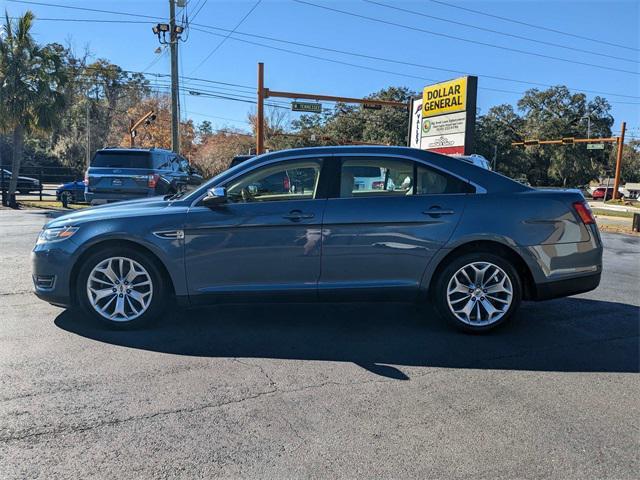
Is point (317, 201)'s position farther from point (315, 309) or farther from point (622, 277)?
point (622, 277)

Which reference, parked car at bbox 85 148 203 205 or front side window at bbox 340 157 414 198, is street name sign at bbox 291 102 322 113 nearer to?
parked car at bbox 85 148 203 205

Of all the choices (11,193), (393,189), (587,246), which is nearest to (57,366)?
(393,189)

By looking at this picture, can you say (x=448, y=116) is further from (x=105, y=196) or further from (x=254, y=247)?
(x=254, y=247)

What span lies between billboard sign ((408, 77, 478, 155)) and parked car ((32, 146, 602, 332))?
13.5m

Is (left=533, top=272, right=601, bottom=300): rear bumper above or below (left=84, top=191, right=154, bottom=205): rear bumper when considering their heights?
below

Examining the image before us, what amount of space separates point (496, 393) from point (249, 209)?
254 centimetres

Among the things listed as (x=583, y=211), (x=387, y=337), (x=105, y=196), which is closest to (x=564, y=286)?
(x=583, y=211)

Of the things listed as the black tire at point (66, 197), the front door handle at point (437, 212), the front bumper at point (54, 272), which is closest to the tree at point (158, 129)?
the black tire at point (66, 197)

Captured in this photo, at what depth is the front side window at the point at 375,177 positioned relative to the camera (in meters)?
4.79

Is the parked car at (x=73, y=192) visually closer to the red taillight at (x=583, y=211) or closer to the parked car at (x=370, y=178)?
the parked car at (x=370, y=178)

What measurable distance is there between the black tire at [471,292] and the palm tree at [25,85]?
2049 cm

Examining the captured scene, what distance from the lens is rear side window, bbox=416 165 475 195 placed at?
189 inches

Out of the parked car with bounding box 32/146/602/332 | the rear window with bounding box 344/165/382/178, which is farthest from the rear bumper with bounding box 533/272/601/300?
the rear window with bounding box 344/165/382/178

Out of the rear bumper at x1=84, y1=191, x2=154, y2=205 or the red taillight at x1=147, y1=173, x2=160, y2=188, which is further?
the red taillight at x1=147, y1=173, x2=160, y2=188
